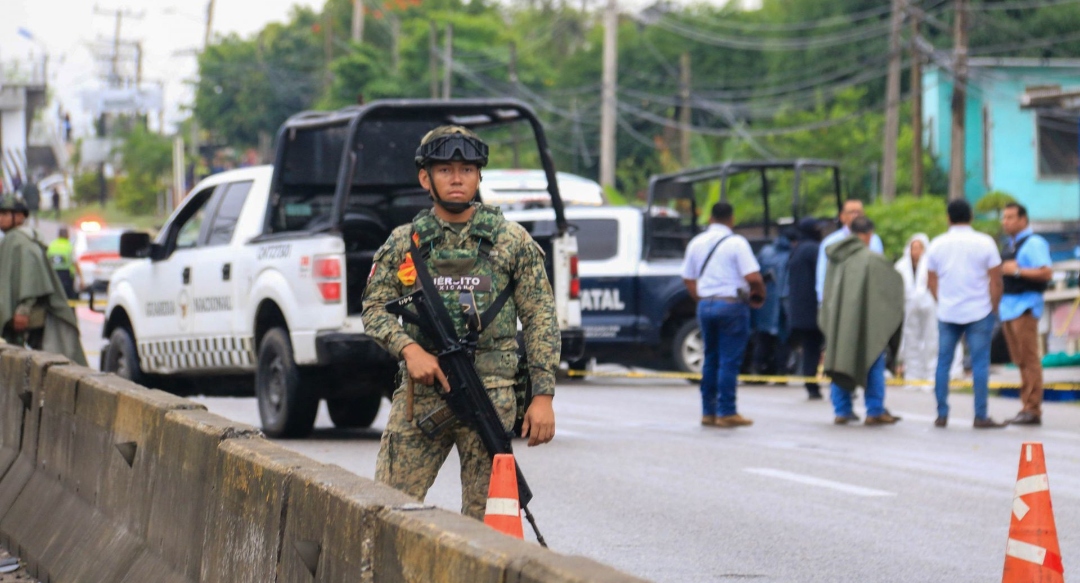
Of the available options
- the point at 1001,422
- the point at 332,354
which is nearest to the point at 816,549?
the point at 332,354

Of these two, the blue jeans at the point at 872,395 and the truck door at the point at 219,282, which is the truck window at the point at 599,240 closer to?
the blue jeans at the point at 872,395

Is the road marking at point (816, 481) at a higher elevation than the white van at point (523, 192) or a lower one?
lower

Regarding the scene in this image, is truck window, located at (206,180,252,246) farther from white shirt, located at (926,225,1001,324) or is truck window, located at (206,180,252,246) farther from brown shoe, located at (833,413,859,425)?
white shirt, located at (926,225,1001,324)

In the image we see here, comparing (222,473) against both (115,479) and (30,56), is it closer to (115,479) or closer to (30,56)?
(115,479)

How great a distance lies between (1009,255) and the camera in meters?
15.0

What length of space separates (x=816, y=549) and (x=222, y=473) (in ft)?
10.7

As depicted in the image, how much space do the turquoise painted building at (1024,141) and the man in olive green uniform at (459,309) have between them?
39.4 meters

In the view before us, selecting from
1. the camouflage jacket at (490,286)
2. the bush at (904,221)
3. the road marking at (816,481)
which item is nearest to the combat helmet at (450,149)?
the camouflage jacket at (490,286)

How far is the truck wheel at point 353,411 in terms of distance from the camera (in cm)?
1302

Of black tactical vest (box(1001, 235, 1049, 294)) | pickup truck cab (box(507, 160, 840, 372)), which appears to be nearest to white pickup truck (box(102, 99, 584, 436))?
black tactical vest (box(1001, 235, 1049, 294))

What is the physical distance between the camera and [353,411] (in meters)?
13.1

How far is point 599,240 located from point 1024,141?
90.0 feet

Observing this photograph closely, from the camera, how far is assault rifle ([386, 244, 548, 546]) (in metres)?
5.16

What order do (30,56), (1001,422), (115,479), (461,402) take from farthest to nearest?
(30,56), (1001,422), (115,479), (461,402)
